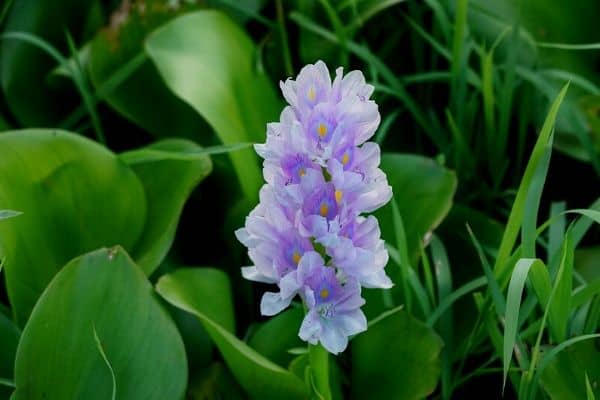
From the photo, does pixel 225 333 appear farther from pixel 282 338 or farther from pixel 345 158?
pixel 345 158

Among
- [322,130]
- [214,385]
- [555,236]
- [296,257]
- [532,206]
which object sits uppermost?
[322,130]

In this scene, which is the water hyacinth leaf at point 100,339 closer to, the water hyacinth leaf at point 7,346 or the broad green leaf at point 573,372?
the water hyacinth leaf at point 7,346

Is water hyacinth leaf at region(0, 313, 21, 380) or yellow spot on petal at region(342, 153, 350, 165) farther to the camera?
water hyacinth leaf at region(0, 313, 21, 380)

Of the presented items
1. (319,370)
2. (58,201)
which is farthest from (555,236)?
(58,201)

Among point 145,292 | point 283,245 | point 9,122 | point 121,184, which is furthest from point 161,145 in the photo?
point 283,245

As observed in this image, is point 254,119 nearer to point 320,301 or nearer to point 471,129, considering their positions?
point 471,129

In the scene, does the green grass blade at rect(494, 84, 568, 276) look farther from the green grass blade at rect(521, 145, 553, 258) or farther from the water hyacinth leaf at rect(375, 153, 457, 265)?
the water hyacinth leaf at rect(375, 153, 457, 265)

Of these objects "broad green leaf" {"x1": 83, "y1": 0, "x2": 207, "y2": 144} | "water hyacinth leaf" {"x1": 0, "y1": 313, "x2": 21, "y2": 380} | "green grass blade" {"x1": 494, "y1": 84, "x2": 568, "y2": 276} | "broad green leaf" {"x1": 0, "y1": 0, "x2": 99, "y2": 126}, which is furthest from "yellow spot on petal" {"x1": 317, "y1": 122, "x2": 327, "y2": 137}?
"broad green leaf" {"x1": 0, "y1": 0, "x2": 99, "y2": 126}
